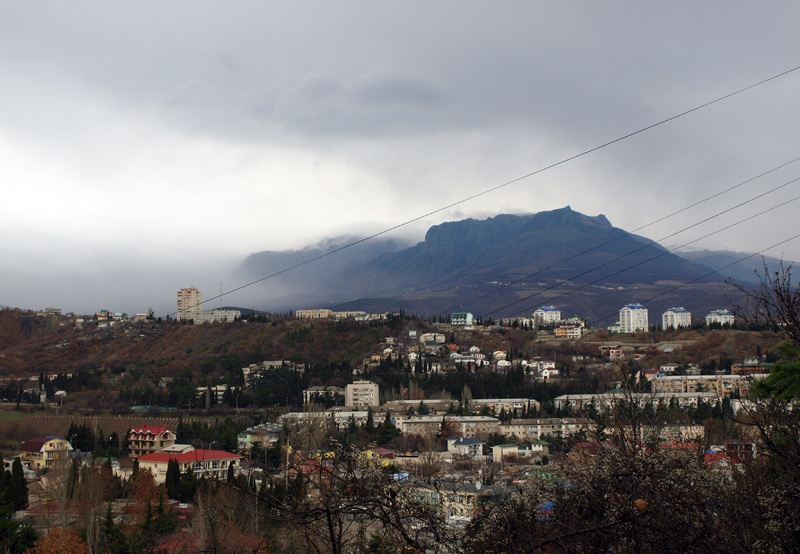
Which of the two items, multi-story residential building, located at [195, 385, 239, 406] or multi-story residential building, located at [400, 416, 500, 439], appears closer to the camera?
multi-story residential building, located at [400, 416, 500, 439]

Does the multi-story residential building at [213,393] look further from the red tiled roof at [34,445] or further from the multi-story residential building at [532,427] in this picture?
the multi-story residential building at [532,427]

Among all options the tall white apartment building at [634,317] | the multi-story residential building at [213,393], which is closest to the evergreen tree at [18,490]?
the multi-story residential building at [213,393]

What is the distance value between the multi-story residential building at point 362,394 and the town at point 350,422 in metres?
0.21

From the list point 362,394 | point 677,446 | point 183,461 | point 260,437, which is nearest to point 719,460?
point 677,446

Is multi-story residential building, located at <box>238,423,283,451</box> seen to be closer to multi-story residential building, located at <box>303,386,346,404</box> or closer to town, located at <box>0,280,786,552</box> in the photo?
town, located at <box>0,280,786,552</box>

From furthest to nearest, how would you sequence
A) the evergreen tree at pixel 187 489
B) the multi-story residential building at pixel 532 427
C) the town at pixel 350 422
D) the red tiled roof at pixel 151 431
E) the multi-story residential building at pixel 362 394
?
the multi-story residential building at pixel 362 394 → the multi-story residential building at pixel 532 427 → the red tiled roof at pixel 151 431 → the evergreen tree at pixel 187 489 → the town at pixel 350 422

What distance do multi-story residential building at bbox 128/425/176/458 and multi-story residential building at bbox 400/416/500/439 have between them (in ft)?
42.7

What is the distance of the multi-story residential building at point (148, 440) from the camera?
3616 cm

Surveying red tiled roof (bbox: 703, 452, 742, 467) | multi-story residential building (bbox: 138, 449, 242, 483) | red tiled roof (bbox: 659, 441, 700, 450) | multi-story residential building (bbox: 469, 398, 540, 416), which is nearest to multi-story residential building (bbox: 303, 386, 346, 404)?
multi-story residential building (bbox: 469, 398, 540, 416)

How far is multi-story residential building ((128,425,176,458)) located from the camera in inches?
1423

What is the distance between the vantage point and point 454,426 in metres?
41.6

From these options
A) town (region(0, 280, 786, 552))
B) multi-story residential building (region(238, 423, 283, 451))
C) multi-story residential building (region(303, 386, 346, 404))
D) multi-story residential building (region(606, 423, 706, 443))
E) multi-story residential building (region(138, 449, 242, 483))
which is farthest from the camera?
multi-story residential building (region(303, 386, 346, 404))

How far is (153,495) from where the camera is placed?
2167 centimetres

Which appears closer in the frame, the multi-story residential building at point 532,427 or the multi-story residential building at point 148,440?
the multi-story residential building at point 148,440
